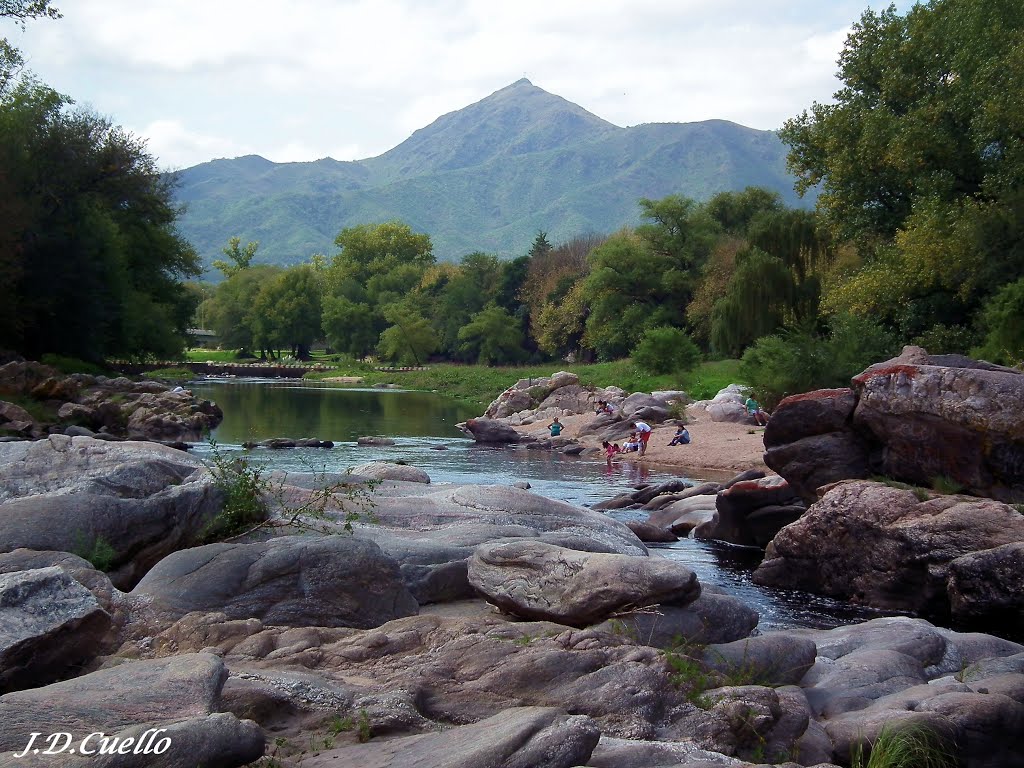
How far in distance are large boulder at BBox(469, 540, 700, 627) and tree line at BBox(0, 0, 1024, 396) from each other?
21804 millimetres

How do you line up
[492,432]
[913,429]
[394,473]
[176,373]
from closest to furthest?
[394,473], [913,429], [492,432], [176,373]

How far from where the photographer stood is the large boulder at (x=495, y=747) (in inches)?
229

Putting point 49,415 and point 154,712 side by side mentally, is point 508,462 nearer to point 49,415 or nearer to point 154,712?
point 49,415

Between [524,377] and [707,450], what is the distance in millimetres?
38029

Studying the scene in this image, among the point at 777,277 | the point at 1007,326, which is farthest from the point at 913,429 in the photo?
the point at 777,277

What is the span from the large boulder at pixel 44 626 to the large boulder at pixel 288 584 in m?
1.07

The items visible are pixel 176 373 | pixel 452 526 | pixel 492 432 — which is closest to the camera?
pixel 452 526

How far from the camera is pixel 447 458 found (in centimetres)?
3170

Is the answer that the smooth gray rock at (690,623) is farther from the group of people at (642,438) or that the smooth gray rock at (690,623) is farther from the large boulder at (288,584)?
the group of people at (642,438)

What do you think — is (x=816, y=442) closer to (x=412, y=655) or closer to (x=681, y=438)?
(x=412, y=655)

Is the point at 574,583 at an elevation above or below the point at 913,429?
below

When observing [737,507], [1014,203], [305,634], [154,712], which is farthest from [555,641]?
[1014,203]

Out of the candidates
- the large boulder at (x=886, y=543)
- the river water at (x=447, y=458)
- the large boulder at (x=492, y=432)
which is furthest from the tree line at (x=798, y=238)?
the large boulder at (x=886, y=543)

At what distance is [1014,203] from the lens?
30609 millimetres
